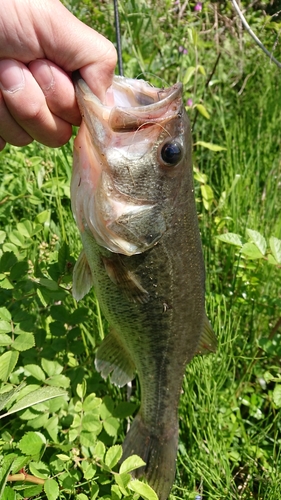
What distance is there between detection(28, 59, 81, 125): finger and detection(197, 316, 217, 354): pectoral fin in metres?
0.97

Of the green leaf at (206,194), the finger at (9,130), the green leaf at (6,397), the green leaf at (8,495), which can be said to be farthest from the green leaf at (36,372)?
the green leaf at (206,194)

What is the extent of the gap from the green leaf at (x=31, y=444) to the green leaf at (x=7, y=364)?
218mm

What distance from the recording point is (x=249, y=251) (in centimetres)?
190

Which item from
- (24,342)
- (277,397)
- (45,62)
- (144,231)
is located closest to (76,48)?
(45,62)

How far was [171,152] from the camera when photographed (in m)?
1.45

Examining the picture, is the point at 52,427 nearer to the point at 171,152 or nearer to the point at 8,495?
the point at 8,495

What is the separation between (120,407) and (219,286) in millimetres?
1011

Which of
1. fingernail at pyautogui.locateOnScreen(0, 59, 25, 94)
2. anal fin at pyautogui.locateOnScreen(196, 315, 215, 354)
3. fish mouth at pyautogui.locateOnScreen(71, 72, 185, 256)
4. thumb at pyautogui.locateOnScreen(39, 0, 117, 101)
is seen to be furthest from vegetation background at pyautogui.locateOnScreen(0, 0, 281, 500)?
fingernail at pyautogui.locateOnScreen(0, 59, 25, 94)

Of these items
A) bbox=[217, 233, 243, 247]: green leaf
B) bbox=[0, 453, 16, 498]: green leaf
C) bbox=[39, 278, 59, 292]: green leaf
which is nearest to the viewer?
bbox=[0, 453, 16, 498]: green leaf

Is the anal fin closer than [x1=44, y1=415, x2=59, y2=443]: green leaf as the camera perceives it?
No

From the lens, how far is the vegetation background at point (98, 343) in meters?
1.53

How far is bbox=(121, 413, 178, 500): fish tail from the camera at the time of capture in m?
1.76

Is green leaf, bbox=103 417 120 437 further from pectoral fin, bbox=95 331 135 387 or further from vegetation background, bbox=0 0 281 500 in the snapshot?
pectoral fin, bbox=95 331 135 387

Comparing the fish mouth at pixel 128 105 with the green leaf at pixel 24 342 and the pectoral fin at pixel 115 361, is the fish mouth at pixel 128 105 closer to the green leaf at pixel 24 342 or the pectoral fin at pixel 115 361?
the green leaf at pixel 24 342
